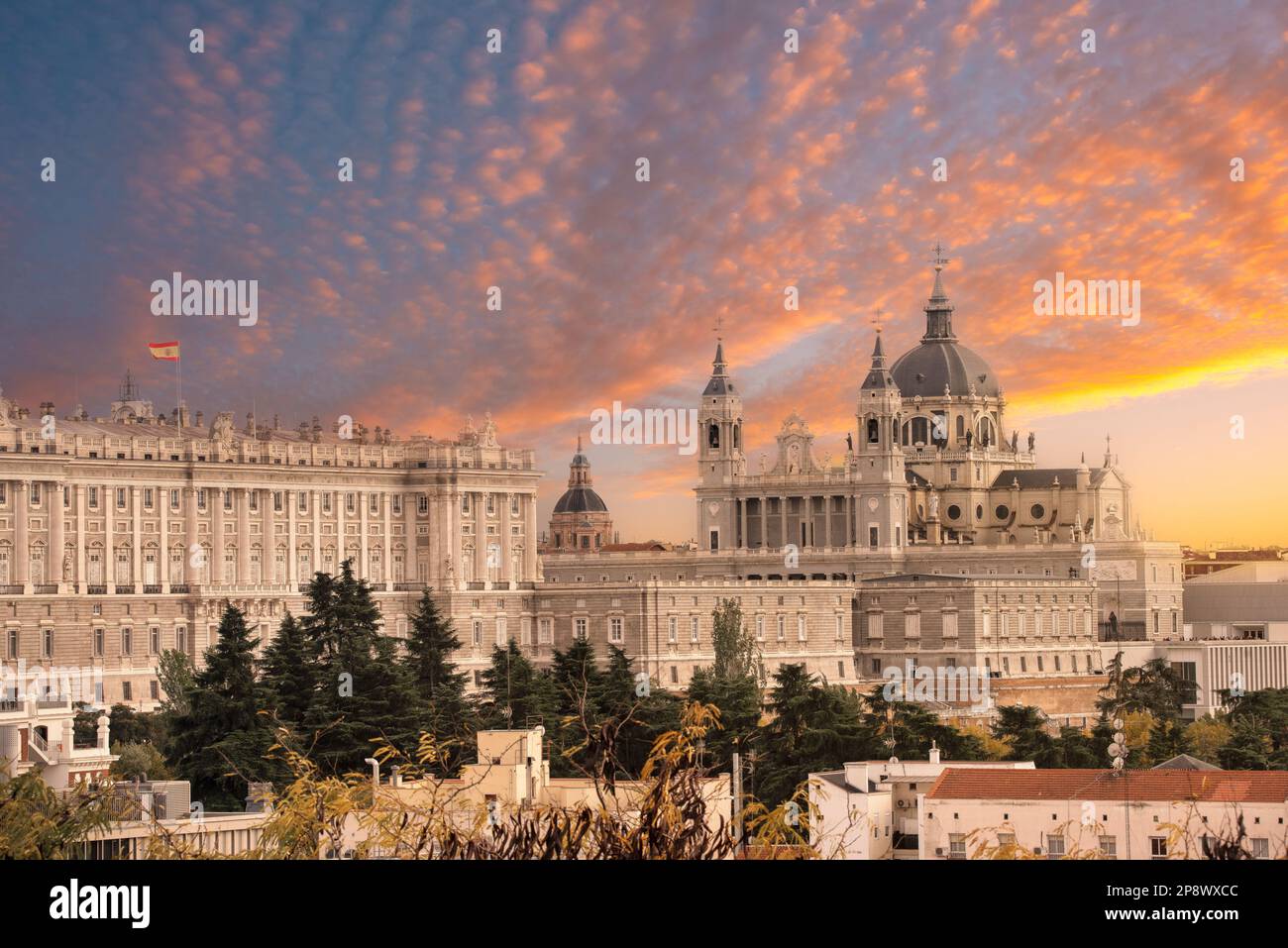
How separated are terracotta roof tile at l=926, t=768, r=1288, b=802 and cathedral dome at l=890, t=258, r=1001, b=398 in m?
84.4

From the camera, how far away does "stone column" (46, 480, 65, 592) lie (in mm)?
83062

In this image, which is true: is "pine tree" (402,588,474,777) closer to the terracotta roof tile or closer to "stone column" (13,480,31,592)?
"stone column" (13,480,31,592)

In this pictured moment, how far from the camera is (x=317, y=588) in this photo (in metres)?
77.2

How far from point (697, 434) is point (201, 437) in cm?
3550

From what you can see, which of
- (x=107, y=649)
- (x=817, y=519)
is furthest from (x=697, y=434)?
(x=107, y=649)

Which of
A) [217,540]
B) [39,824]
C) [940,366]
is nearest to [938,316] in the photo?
[940,366]

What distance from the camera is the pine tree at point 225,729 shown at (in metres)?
54.1

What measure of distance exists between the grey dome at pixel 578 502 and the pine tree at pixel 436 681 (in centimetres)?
6780

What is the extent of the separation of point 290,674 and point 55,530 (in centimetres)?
2038

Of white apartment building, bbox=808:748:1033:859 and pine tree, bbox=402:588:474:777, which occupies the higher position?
pine tree, bbox=402:588:474:777

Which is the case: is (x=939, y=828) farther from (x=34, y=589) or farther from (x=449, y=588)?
(x=449, y=588)

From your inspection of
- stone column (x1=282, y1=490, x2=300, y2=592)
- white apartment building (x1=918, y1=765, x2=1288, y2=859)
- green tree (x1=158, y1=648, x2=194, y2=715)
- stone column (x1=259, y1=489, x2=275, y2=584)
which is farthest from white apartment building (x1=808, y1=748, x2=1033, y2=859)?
stone column (x1=282, y1=490, x2=300, y2=592)

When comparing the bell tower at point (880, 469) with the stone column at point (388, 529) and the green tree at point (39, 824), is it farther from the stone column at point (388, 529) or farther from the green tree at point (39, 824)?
the green tree at point (39, 824)
